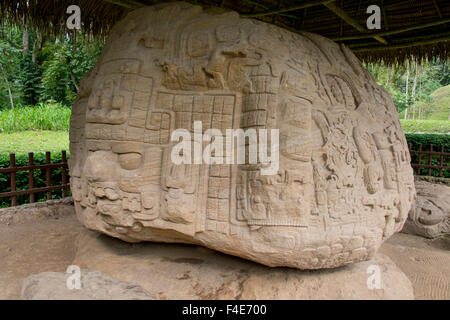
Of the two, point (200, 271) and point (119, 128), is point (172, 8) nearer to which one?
point (119, 128)

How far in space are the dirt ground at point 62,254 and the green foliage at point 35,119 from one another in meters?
8.39

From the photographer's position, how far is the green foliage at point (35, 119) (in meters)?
11.6

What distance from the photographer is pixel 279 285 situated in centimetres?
285

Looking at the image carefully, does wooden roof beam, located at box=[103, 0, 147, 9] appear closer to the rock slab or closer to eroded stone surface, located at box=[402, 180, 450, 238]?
the rock slab

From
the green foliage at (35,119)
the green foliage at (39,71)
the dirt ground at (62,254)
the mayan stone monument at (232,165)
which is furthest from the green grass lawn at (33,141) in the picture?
the mayan stone monument at (232,165)

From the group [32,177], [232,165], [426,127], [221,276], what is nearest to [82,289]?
[221,276]

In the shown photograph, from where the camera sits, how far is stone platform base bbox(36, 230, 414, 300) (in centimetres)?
277

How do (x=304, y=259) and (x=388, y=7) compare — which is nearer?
(x=304, y=259)

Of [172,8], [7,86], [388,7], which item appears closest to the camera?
[172,8]

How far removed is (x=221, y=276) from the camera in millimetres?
2963

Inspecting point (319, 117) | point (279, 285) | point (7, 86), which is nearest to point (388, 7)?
point (319, 117)

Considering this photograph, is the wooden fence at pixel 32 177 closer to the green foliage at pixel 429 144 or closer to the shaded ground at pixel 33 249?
the shaded ground at pixel 33 249

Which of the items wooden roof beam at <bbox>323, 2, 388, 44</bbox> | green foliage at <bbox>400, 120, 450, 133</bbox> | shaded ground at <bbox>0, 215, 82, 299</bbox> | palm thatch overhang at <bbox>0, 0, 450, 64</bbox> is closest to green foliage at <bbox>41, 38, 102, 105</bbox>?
palm thatch overhang at <bbox>0, 0, 450, 64</bbox>
